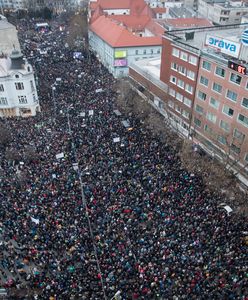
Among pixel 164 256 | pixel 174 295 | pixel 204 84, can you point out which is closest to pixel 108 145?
pixel 204 84

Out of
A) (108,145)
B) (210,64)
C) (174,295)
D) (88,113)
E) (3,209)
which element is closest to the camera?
(174,295)

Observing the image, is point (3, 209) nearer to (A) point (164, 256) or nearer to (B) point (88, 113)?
(A) point (164, 256)

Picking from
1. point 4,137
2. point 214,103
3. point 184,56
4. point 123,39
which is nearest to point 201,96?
point 214,103

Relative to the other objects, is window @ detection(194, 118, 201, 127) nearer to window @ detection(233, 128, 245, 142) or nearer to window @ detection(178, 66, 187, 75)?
window @ detection(178, 66, 187, 75)

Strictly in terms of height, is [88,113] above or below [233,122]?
below

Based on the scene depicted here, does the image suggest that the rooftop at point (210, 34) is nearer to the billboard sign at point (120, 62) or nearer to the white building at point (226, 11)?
the billboard sign at point (120, 62)

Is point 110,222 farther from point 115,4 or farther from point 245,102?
point 115,4

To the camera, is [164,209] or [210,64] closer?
[164,209]
